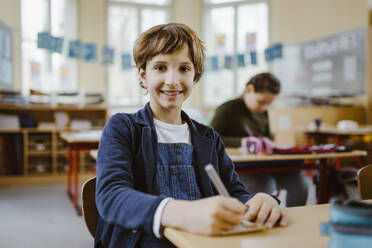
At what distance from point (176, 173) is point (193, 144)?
11 cm

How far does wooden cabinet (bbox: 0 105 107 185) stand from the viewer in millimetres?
4581

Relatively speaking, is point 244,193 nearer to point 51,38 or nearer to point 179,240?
point 179,240

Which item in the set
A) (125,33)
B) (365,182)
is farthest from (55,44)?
→ (365,182)

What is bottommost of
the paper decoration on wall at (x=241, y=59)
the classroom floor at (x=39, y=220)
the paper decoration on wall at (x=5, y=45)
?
the classroom floor at (x=39, y=220)

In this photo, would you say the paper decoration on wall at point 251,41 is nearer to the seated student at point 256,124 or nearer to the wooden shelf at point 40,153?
the wooden shelf at point 40,153

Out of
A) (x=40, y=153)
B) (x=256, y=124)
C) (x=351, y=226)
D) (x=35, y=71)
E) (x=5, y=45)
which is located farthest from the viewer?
(x=35, y=71)

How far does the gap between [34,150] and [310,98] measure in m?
3.78

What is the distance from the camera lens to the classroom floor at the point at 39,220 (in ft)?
8.37

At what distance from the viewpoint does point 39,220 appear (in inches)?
122

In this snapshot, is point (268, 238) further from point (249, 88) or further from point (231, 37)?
point (231, 37)

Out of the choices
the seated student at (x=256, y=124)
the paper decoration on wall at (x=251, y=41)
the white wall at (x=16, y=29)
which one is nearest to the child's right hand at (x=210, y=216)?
the seated student at (x=256, y=124)

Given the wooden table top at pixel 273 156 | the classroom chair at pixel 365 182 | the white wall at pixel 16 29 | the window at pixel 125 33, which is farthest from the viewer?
the window at pixel 125 33

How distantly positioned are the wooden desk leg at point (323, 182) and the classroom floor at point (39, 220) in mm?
1668

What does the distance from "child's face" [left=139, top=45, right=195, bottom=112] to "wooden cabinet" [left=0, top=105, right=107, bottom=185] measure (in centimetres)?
404
